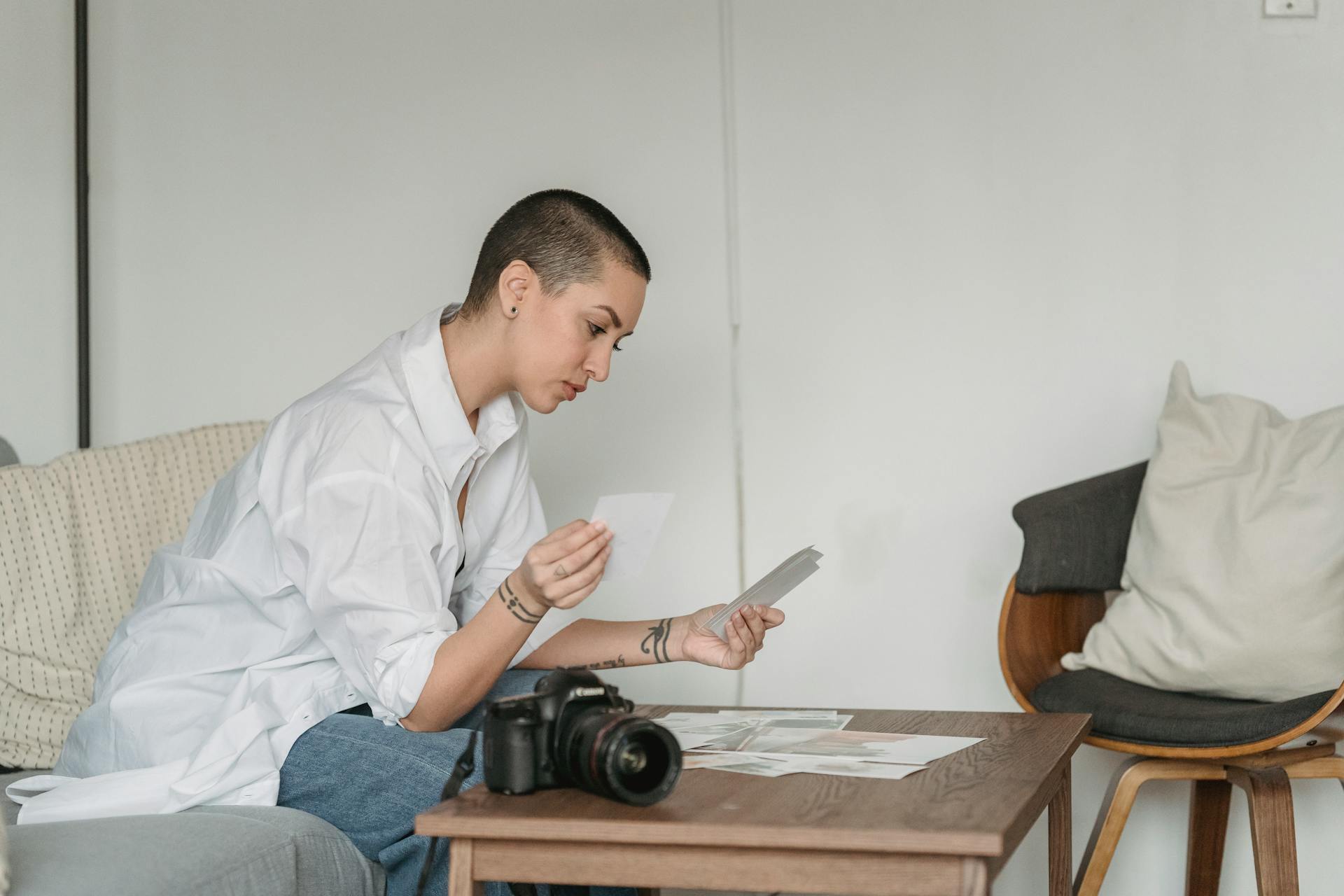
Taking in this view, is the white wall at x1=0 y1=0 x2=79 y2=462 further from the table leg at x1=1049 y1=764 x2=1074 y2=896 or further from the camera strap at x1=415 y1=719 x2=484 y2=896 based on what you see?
the table leg at x1=1049 y1=764 x2=1074 y2=896

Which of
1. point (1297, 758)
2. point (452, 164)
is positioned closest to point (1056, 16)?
point (452, 164)

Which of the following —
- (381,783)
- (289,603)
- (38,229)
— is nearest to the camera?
(381,783)

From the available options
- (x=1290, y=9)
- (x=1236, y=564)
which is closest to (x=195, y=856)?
(x=1236, y=564)

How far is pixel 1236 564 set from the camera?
1.95 meters

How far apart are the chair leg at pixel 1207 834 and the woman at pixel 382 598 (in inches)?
40.2

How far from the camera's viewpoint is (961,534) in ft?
7.93

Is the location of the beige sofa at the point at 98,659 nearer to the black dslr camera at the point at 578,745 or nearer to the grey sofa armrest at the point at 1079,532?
the black dslr camera at the point at 578,745

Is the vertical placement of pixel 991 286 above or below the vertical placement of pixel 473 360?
above

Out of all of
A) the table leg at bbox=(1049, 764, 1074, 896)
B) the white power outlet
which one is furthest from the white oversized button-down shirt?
the white power outlet

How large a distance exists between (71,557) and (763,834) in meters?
1.37

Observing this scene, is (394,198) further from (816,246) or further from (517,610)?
(517,610)

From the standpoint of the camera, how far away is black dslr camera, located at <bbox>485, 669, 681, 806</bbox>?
1.01 m

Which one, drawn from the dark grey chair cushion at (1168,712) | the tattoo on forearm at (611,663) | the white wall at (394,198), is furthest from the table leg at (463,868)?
the white wall at (394,198)

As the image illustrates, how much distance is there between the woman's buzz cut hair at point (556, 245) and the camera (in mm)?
1558
